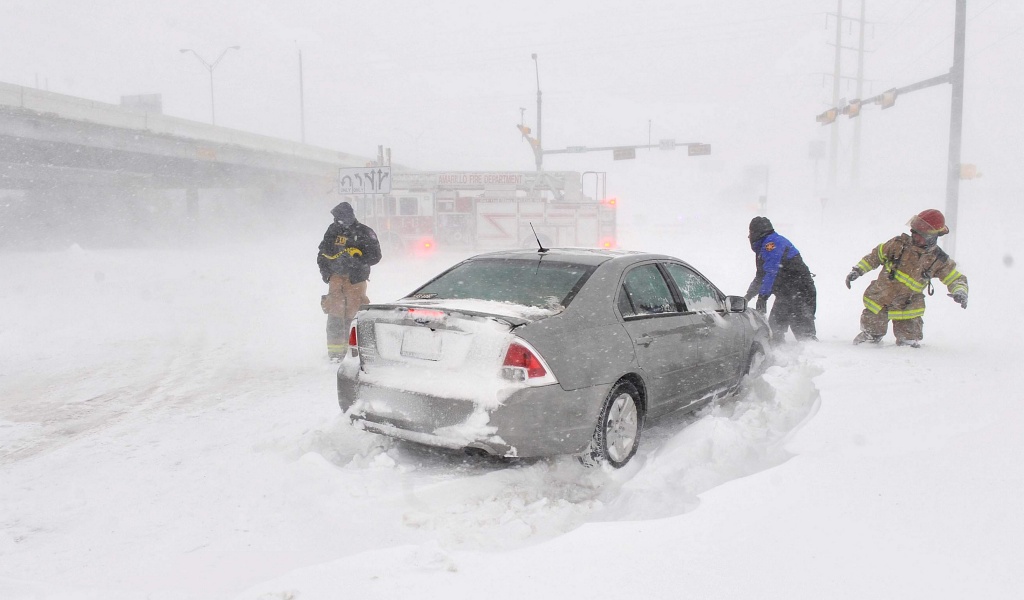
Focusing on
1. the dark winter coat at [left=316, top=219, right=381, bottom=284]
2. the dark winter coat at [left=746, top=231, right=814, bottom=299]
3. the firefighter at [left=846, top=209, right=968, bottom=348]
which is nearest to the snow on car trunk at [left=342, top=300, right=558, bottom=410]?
the dark winter coat at [left=316, top=219, right=381, bottom=284]

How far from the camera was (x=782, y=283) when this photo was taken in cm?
809

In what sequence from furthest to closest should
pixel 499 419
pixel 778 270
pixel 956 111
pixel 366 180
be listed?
1. pixel 956 111
2. pixel 366 180
3. pixel 778 270
4. pixel 499 419

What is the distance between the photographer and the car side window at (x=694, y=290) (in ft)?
18.3

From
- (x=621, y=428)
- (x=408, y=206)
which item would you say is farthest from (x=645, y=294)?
(x=408, y=206)

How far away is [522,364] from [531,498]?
739 millimetres

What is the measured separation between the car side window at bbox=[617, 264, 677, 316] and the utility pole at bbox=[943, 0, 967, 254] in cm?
1443

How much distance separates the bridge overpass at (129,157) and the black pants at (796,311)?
22400 millimetres

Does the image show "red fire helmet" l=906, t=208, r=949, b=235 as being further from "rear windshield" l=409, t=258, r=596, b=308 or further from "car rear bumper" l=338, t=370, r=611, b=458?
"car rear bumper" l=338, t=370, r=611, b=458

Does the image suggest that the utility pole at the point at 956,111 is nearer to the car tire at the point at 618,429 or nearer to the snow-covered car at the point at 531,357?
the snow-covered car at the point at 531,357

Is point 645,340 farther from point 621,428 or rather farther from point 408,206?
point 408,206

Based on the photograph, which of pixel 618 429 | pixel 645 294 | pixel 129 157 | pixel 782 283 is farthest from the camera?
pixel 129 157

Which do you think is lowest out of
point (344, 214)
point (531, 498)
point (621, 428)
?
point (531, 498)

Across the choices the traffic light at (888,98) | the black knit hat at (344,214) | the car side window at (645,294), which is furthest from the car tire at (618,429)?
the traffic light at (888,98)

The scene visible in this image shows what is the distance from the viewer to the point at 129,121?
30.5 meters
